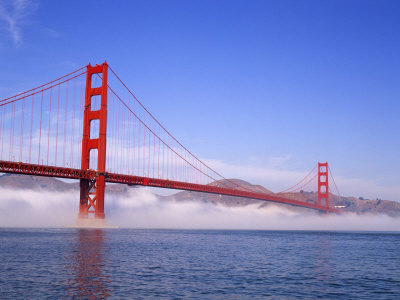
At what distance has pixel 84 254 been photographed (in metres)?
28.9

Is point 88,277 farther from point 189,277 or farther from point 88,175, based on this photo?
point 88,175

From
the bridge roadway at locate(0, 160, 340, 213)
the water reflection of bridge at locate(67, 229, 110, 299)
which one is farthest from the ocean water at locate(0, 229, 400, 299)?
the bridge roadway at locate(0, 160, 340, 213)

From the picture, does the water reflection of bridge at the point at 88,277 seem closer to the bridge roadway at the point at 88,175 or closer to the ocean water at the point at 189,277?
the ocean water at the point at 189,277

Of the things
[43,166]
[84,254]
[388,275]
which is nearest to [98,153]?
[43,166]

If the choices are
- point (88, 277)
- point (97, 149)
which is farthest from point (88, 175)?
point (88, 277)

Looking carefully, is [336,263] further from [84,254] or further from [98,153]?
[98,153]

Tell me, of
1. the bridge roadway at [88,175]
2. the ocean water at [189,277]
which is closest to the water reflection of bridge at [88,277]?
the ocean water at [189,277]

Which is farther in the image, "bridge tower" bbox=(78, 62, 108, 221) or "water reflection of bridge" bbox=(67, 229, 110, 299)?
"bridge tower" bbox=(78, 62, 108, 221)

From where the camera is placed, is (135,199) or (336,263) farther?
(135,199)

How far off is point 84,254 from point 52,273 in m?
8.91

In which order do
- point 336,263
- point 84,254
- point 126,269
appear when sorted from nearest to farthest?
point 126,269
point 336,263
point 84,254

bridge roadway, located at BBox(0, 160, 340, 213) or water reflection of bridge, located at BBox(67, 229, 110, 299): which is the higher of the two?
bridge roadway, located at BBox(0, 160, 340, 213)

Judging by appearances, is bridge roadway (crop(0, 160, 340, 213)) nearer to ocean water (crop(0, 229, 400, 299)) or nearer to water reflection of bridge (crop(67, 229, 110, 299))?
ocean water (crop(0, 229, 400, 299))

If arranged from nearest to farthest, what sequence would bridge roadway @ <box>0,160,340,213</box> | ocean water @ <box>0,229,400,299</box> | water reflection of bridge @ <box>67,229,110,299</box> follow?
1. water reflection of bridge @ <box>67,229,110,299</box>
2. ocean water @ <box>0,229,400,299</box>
3. bridge roadway @ <box>0,160,340,213</box>
